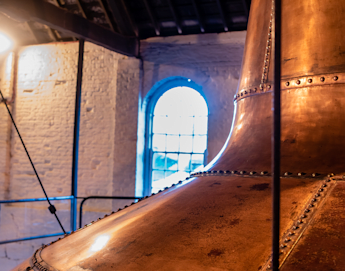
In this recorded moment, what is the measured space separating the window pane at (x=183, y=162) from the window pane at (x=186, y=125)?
393 mm

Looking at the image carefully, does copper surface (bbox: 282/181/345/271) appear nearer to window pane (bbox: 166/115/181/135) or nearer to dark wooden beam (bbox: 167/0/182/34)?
dark wooden beam (bbox: 167/0/182/34)

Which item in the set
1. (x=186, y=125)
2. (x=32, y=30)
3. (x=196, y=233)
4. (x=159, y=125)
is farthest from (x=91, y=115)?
(x=196, y=233)

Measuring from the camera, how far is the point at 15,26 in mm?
6680

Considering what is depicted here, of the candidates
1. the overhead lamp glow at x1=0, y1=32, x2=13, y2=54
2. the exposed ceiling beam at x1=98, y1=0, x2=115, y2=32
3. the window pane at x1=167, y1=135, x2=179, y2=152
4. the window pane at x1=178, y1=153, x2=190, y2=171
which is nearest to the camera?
the exposed ceiling beam at x1=98, y1=0, x2=115, y2=32

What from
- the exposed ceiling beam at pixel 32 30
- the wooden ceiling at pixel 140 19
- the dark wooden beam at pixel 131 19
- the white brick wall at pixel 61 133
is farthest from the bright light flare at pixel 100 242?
the exposed ceiling beam at pixel 32 30

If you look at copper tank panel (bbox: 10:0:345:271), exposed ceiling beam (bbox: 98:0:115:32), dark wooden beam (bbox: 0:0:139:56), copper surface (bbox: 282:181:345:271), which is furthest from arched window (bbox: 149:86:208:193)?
copper surface (bbox: 282:181:345:271)

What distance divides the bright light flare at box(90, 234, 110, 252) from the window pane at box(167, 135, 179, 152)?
460 cm

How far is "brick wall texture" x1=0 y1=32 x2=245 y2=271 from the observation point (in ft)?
18.6

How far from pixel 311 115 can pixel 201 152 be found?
172 inches

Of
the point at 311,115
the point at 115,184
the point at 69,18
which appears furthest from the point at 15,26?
the point at 311,115

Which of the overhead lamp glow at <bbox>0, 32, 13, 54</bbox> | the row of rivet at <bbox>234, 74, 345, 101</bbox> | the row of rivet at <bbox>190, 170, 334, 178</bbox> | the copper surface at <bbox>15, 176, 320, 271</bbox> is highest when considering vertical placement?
the overhead lamp glow at <bbox>0, 32, 13, 54</bbox>

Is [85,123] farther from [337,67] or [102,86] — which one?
[337,67]

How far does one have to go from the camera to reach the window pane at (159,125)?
6.21m

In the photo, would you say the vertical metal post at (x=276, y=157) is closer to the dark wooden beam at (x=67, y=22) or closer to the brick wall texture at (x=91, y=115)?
the dark wooden beam at (x=67, y=22)
